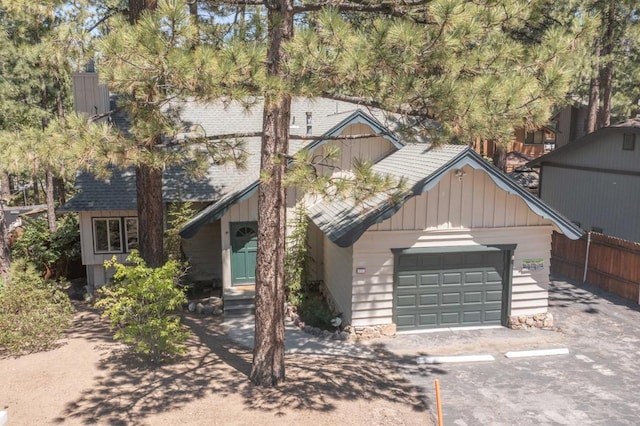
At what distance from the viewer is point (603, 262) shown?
16516 millimetres

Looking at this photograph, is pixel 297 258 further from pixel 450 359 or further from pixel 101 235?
pixel 101 235

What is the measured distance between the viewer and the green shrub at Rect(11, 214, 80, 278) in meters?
17.9

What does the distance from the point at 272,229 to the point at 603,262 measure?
39.4 ft

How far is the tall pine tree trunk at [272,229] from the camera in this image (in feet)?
29.1

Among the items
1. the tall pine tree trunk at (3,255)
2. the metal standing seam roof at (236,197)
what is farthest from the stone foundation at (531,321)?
the tall pine tree trunk at (3,255)

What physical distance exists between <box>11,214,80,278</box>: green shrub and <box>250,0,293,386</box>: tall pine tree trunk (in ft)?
37.4

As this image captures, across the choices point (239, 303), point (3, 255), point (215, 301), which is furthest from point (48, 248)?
point (239, 303)

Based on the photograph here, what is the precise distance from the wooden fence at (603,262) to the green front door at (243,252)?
10.5 m

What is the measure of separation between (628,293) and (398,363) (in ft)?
27.7

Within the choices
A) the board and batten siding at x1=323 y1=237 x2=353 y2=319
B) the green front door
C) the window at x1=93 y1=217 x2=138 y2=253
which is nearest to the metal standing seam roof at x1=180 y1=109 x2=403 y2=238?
the green front door

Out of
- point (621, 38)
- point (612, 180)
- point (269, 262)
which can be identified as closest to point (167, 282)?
point (269, 262)

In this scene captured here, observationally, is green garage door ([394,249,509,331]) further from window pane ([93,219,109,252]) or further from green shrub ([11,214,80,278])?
green shrub ([11,214,80,278])

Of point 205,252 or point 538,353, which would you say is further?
point 205,252

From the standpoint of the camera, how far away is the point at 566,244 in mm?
18188
